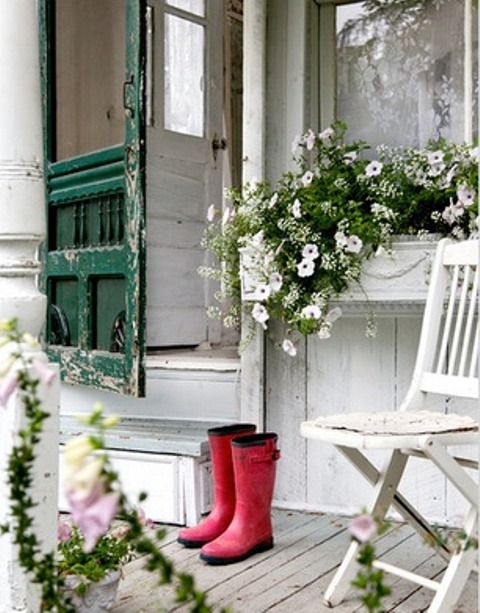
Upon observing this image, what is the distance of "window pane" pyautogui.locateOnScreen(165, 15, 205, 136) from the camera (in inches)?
192

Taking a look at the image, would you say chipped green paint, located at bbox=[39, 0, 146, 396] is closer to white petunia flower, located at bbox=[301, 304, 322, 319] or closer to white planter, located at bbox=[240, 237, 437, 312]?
white petunia flower, located at bbox=[301, 304, 322, 319]

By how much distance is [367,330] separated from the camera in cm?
342

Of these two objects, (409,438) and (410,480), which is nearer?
(409,438)

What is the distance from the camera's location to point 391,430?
2490mm

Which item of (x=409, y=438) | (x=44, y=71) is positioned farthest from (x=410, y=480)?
(x=44, y=71)

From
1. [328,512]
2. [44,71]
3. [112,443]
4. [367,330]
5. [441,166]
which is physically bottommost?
[328,512]

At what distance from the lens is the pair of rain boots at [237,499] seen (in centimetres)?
314

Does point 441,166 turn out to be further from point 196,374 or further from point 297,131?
point 196,374

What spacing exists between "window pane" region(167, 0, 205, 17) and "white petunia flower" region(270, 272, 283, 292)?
6.73ft

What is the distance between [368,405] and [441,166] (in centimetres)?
91

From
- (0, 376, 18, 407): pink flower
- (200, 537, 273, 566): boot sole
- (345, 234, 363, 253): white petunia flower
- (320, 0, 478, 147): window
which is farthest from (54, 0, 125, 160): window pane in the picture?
(0, 376, 18, 407): pink flower

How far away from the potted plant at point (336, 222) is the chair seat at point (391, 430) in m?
0.67

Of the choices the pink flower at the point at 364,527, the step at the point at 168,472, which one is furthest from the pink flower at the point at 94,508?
the step at the point at 168,472

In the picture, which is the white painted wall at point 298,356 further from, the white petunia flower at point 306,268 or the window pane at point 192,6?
the window pane at point 192,6
